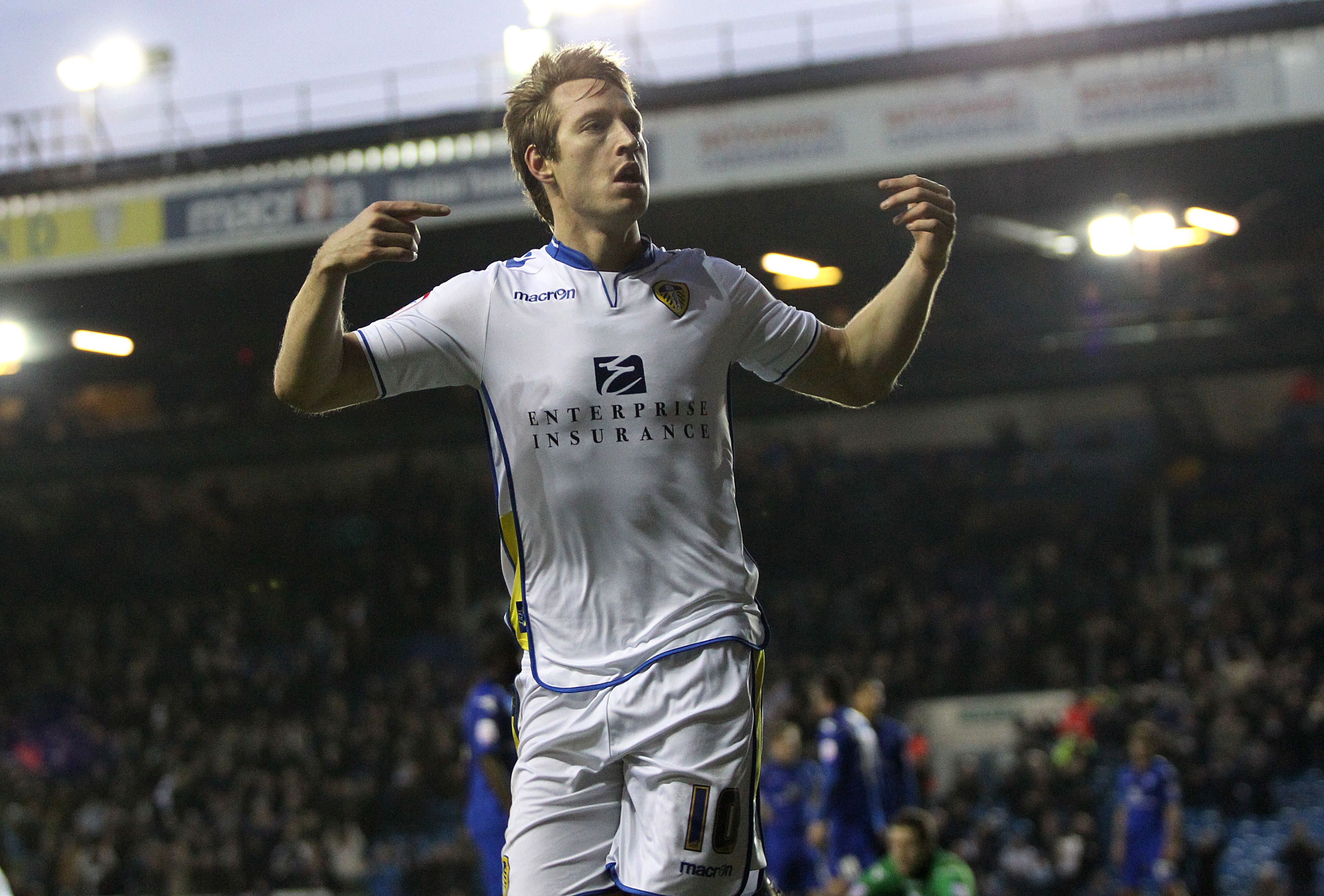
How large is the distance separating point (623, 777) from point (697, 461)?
61cm

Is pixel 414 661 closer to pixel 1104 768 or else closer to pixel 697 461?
pixel 1104 768

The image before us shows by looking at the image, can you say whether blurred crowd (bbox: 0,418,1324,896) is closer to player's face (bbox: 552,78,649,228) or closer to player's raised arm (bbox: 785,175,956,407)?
player's raised arm (bbox: 785,175,956,407)

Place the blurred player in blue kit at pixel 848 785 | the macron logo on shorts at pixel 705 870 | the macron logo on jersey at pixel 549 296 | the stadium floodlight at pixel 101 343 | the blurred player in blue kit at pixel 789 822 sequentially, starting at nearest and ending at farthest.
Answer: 1. the macron logo on shorts at pixel 705 870
2. the macron logo on jersey at pixel 549 296
3. the blurred player in blue kit at pixel 848 785
4. the blurred player in blue kit at pixel 789 822
5. the stadium floodlight at pixel 101 343

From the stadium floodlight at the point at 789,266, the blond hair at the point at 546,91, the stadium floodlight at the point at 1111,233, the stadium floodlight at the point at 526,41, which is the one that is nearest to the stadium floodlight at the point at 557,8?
the stadium floodlight at the point at 526,41

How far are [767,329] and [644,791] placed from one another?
0.97m

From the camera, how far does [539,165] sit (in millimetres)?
2953

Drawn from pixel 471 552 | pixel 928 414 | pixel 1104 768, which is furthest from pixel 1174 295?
pixel 471 552

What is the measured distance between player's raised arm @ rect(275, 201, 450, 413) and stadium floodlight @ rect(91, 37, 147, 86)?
1960 cm

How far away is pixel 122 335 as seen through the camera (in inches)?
838

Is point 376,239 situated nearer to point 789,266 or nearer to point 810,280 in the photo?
point 789,266

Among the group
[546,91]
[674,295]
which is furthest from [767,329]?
[546,91]

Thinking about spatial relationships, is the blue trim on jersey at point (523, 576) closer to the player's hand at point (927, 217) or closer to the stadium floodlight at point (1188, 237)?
the player's hand at point (927, 217)

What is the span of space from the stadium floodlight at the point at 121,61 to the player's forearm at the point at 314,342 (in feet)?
64.4

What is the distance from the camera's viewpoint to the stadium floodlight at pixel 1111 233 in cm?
1677
